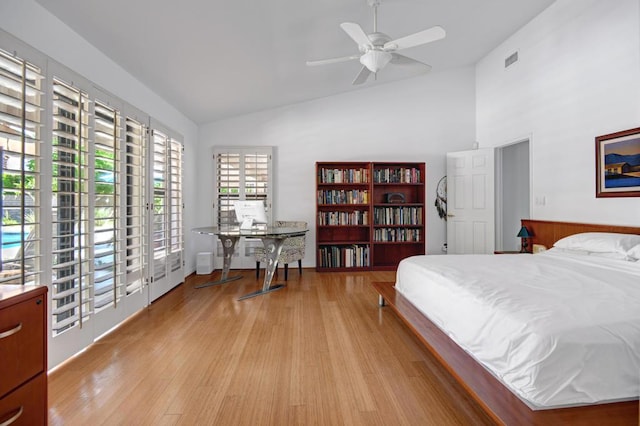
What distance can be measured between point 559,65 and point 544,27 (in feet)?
2.01

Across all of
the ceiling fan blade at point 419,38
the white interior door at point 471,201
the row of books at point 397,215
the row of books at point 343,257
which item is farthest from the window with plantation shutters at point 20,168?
the white interior door at point 471,201

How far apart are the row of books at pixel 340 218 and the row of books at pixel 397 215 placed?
23 cm

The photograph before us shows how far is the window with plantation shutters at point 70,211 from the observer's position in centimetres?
214

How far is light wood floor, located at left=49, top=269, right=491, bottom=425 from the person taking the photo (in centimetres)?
170

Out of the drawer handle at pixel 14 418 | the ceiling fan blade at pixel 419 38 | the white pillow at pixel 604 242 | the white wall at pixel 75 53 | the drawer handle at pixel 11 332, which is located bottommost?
the drawer handle at pixel 14 418

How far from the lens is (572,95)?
365cm

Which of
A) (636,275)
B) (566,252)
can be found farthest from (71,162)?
(566,252)

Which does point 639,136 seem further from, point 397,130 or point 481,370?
point 397,130

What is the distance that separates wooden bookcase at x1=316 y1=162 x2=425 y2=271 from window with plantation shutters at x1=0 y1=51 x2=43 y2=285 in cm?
370

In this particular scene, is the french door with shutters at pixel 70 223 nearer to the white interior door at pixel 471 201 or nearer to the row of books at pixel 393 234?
the row of books at pixel 393 234

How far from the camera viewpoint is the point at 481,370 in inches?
65.4

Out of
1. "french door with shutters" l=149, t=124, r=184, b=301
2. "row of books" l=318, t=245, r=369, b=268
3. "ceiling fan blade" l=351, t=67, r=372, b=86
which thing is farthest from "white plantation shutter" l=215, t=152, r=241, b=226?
"ceiling fan blade" l=351, t=67, r=372, b=86

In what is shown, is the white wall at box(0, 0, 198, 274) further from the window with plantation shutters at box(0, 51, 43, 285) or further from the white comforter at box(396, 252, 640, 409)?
the white comforter at box(396, 252, 640, 409)

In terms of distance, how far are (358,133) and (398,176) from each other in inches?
39.7
